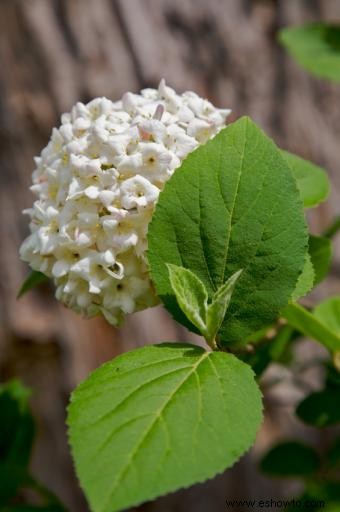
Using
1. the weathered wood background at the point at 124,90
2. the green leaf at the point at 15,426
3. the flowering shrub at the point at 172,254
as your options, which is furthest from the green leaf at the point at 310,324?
the weathered wood background at the point at 124,90

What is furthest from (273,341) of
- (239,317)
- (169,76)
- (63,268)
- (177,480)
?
(169,76)

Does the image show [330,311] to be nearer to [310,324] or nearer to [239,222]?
[310,324]

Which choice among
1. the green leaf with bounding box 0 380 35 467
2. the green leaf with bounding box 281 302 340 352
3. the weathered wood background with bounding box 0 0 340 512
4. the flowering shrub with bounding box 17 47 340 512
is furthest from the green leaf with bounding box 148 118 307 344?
the weathered wood background with bounding box 0 0 340 512

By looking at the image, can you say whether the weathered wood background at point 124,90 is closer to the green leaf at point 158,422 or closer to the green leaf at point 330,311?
the green leaf at point 330,311

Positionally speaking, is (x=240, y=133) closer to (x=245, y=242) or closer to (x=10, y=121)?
(x=245, y=242)

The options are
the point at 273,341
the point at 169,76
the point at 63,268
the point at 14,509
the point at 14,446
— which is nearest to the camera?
the point at 63,268

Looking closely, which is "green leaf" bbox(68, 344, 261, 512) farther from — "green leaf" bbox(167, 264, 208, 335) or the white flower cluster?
the white flower cluster

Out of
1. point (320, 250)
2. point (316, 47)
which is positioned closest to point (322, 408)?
point (320, 250)
